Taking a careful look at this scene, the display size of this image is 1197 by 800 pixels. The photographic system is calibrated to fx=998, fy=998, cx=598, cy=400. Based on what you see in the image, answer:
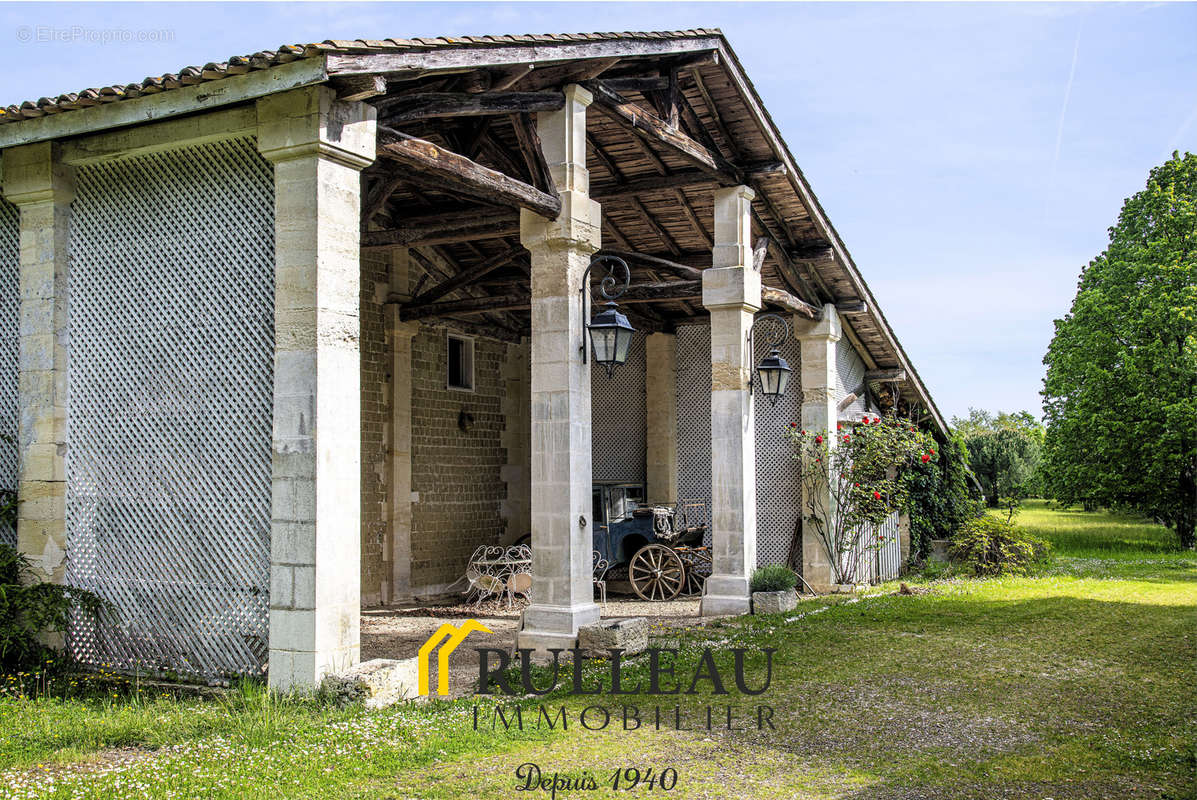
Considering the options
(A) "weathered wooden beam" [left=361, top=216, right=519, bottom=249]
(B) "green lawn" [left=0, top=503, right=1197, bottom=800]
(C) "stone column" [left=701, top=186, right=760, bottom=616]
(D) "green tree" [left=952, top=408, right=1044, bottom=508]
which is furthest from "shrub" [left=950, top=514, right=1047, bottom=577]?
(D) "green tree" [left=952, top=408, right=1044, bottom=508]

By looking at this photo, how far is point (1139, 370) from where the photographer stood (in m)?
20.6

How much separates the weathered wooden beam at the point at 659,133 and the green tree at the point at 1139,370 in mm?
12948

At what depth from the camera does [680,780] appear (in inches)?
199

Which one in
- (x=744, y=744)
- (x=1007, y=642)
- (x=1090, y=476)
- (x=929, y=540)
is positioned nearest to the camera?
(x=744, y=744)

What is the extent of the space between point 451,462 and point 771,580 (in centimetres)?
524

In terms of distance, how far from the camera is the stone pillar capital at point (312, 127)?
6.13 metres

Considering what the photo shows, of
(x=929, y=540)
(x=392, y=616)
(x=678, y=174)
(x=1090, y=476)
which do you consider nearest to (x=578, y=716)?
(x=392, y=616)

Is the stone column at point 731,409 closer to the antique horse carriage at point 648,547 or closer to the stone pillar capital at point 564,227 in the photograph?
the antique horse carriage at point 648,547

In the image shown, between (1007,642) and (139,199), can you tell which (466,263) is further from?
(1007,642)

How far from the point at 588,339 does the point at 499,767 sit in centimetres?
400

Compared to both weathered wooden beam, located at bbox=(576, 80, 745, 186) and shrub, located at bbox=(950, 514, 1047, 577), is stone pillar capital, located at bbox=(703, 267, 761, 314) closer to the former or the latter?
weathered wooden beam, located at bbox=(576, 80, 745, 186)

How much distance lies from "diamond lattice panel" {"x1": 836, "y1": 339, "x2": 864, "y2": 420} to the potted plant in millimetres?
4166

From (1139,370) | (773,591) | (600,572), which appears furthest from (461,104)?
(1139,370)

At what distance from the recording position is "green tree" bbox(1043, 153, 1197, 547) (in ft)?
65.0
